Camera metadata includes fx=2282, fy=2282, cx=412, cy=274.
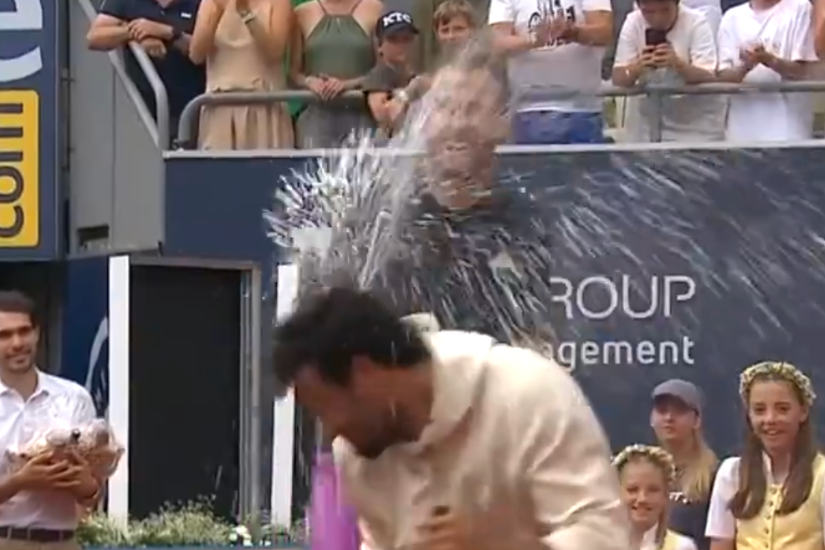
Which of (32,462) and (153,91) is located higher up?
(153,91)

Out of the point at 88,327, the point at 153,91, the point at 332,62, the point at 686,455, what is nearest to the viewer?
the point at 686,455

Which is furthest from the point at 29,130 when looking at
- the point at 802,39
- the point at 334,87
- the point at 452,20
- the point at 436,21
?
the point at 802,39

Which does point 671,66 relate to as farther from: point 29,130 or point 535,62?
point 29,130

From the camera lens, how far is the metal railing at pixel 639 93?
880cm

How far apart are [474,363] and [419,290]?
81.2 inches

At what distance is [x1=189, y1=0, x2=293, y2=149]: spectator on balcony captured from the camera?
378 inches

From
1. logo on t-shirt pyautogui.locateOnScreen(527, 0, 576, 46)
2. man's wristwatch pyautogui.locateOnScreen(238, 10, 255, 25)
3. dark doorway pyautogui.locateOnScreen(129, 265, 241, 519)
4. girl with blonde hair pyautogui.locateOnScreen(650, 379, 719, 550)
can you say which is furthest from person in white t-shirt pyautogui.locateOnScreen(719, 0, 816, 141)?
dark doorway pyautogui.locateOnScreen(129, 265, 241, 519)

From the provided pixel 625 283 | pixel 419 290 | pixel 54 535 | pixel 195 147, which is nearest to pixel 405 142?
pixel 419 290

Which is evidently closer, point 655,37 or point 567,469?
point 567,469

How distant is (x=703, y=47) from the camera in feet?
29.7

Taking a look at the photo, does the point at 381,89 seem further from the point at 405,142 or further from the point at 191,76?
the point at 405,142

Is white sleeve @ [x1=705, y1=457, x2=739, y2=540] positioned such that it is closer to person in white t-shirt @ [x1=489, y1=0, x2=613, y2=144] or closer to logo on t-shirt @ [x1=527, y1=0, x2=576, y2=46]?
person in white t-shirt @ [x1=489, y1=0, x2=613, y2=144]

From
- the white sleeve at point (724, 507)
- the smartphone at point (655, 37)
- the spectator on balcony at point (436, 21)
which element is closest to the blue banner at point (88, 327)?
the spectator on balcony at point (436, 21)

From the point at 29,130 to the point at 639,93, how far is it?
3355 millimetres
